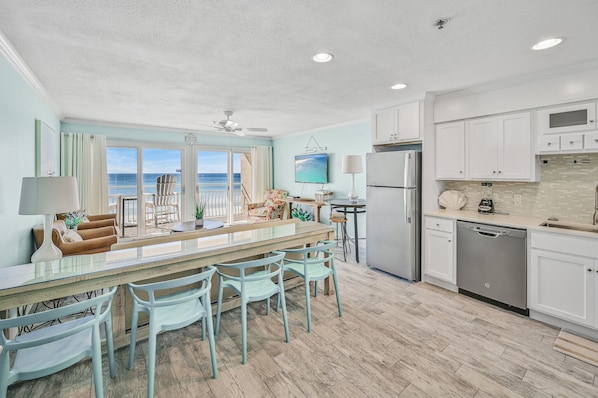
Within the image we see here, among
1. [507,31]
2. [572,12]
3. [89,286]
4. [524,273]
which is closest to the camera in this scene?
[89,286]

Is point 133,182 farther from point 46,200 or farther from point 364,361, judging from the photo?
point 364,361

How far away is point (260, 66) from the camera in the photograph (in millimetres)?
2596

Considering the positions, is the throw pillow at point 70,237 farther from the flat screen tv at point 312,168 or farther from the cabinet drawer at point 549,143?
the cabinet drawer at point 549,143

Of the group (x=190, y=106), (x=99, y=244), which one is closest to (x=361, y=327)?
(x=99, y=244)

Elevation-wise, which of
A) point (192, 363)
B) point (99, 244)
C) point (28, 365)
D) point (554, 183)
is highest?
point (554, 183)

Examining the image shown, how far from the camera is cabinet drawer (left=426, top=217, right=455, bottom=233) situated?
10.6 feet

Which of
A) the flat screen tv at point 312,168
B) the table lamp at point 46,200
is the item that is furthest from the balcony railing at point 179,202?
the table lamp at point 46,200

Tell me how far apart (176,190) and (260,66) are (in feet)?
15.2

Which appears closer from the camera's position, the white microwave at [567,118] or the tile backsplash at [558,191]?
the white microwave at [567,118]

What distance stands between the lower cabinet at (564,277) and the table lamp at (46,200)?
395 cm

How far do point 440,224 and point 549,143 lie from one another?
4.19 feet

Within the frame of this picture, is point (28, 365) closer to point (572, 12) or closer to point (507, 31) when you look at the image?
point (507, 31)

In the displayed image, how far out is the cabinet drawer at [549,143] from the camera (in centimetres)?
267

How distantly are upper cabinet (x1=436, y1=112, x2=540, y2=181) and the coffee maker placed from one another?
1.09 ft
